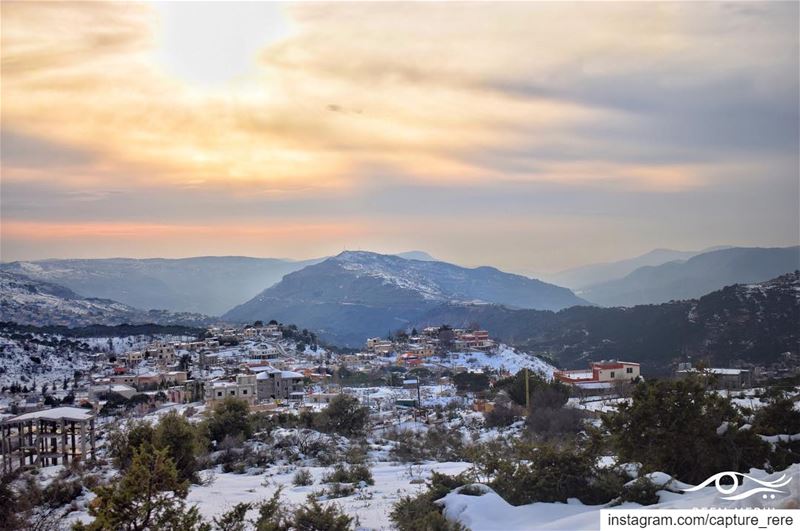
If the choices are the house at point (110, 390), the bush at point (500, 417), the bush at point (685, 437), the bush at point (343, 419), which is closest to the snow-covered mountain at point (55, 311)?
the house at point (110, 390)

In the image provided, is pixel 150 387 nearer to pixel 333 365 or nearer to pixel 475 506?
pixel 333 365

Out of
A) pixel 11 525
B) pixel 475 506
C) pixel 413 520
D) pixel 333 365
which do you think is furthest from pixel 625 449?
pixel 333 365

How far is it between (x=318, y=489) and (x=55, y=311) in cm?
11414

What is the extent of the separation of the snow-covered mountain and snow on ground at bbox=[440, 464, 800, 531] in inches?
4057

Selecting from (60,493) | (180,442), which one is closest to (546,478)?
(180,442)

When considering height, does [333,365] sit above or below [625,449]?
below

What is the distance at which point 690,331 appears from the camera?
6044cm

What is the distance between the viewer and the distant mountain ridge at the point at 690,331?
51438mm

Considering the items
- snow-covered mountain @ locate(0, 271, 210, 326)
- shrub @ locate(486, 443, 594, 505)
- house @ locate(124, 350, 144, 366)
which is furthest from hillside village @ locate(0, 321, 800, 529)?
snow-covered mountain @ locate(0, 271, 210, 326)

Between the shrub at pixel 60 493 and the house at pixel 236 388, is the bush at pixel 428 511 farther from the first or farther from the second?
the house at pixel 236 388

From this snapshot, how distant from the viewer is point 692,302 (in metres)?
69.2

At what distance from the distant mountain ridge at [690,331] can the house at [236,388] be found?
1113 inches

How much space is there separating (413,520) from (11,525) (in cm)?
536

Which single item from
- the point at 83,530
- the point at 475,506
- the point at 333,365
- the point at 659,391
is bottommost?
the point at 333,365
